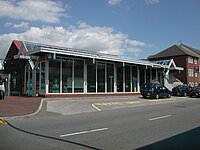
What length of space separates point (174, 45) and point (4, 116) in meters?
58.8

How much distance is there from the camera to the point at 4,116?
12.8 meters

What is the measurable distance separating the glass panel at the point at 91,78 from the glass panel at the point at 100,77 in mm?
613

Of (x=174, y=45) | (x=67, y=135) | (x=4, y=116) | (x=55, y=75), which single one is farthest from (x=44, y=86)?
(x=174, y=45)

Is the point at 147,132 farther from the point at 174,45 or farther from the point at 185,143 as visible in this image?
the point at 174,45

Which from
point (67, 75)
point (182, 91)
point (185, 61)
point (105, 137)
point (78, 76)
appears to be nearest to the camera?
point (105, 137)

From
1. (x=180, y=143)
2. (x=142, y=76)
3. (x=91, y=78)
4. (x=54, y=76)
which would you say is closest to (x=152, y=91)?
(x=91, y=78)

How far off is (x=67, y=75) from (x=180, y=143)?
1959 cm

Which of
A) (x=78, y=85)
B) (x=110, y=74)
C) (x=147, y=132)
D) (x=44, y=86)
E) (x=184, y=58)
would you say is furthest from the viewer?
(x=184, y=58)

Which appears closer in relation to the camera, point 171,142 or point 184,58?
point 171,142

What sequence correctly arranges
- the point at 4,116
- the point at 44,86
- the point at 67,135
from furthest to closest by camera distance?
the point at 44,86
the point at 4,116
the point at 67,135

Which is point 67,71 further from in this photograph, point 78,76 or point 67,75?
point 78,76

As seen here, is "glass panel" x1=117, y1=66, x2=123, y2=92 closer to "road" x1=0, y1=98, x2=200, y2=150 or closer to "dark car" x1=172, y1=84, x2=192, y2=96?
"dark car" x1=172, y1=84, x2=192, y2=96

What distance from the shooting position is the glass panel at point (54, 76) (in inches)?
971

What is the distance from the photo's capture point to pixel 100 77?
29297 mm
